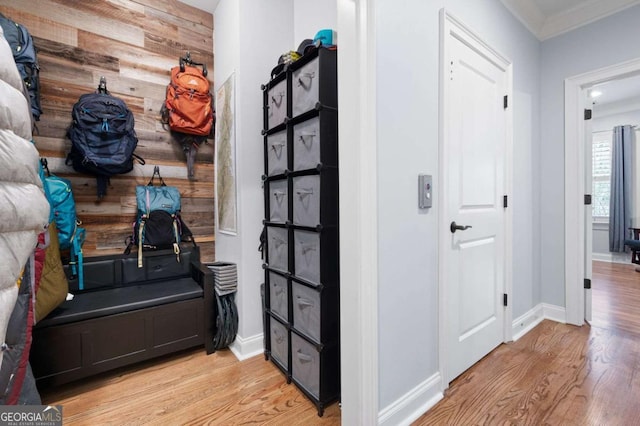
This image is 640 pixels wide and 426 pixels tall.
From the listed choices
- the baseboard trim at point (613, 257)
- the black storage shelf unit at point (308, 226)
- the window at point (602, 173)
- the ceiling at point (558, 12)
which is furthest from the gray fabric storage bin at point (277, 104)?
the baseboard trim at point (613, 257)

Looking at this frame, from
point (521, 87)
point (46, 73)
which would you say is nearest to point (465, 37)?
point (521, 87)

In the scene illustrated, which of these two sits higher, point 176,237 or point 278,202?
point 278,202

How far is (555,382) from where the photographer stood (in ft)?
5.32

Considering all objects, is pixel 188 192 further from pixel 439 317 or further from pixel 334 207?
pixel 439 317

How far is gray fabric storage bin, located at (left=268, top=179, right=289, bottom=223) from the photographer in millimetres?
1727

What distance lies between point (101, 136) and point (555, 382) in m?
3.30

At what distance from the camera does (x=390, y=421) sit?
126 centimetres

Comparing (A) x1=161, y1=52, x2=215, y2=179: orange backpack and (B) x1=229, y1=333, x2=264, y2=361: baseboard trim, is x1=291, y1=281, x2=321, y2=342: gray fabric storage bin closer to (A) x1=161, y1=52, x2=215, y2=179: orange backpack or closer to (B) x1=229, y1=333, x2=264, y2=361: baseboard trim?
(B) x1=229, y1=333, x2=264, y2=361: baseboard trim

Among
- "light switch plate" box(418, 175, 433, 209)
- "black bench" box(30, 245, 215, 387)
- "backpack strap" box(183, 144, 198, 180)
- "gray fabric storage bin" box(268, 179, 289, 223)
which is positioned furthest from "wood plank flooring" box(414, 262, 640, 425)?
"backpack strap" box(183, 144, 198, 180)

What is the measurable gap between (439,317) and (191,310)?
1613 mm

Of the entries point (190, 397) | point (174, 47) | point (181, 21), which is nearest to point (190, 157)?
point (174, 47)

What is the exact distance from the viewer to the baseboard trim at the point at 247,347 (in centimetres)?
199

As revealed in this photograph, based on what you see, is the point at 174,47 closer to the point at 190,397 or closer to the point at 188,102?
the point at 188,102

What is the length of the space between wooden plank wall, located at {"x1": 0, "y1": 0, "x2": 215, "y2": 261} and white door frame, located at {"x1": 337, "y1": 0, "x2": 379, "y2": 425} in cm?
178
